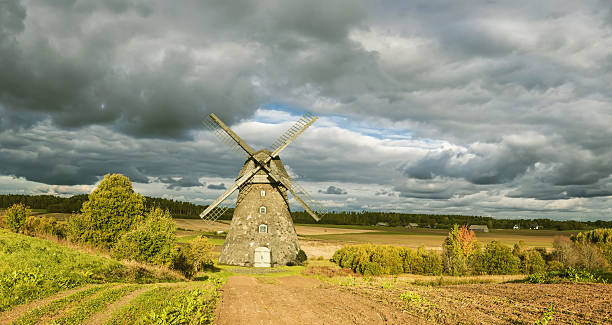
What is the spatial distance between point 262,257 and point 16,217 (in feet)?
94.2

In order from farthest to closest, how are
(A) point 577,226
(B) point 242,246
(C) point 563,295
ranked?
(A) point 577,226 < (B) point 242,246 < (C) point 563,295

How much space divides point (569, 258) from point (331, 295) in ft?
122

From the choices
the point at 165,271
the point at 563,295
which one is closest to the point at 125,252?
the point at 165,271

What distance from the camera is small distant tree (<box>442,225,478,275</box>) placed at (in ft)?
125

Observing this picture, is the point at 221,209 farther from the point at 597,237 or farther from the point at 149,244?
the point at 597,237

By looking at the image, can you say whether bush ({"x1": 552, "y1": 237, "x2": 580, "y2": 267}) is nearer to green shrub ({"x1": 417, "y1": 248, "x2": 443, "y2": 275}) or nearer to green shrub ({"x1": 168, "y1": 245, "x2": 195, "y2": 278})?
green shrub ({"x1": 417, "y1": 248, "x2": 443, "y2": 275})

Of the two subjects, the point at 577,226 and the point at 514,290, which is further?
the point at 577,226

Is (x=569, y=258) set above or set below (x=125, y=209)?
below

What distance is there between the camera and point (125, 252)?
2467cm

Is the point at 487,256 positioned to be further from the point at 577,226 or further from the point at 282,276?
the point at 577,226

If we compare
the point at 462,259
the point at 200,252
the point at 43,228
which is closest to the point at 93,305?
the point at 200,252

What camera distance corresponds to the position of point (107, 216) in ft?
118

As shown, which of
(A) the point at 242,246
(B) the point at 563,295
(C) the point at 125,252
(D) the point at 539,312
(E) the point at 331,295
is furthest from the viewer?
(A) the point at 242,246

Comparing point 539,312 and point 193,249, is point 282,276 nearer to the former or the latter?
point 193,249
